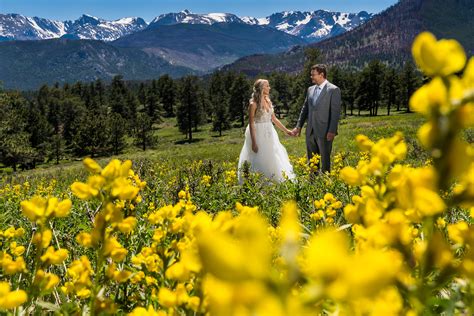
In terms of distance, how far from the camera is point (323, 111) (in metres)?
8.31

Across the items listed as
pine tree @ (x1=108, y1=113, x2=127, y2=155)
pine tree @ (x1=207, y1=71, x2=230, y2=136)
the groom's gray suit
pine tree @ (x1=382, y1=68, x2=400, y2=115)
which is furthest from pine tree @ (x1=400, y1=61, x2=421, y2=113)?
the groom's gray suit

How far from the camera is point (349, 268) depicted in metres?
0.47

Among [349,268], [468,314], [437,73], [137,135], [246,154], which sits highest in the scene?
[437,73]

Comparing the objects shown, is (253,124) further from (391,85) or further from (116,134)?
(391,85)

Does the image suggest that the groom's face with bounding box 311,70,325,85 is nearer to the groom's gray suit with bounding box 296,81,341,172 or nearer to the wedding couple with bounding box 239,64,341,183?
the wedding couple with bounding box 239,64,341,183

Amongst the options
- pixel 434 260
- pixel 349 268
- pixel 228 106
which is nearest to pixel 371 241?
pixel 434 260

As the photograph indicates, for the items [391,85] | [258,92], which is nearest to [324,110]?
[258,92]

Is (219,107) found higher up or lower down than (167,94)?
lower down

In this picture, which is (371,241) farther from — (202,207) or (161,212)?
(202,207)

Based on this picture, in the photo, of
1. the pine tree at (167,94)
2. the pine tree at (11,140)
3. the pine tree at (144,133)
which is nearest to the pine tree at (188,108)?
the pine tree at (144,133)

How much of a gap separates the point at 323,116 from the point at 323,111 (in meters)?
0.10

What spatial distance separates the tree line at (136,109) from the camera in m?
58.7

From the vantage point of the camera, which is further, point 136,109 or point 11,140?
point 136,109

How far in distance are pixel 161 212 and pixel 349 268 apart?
128 cm
